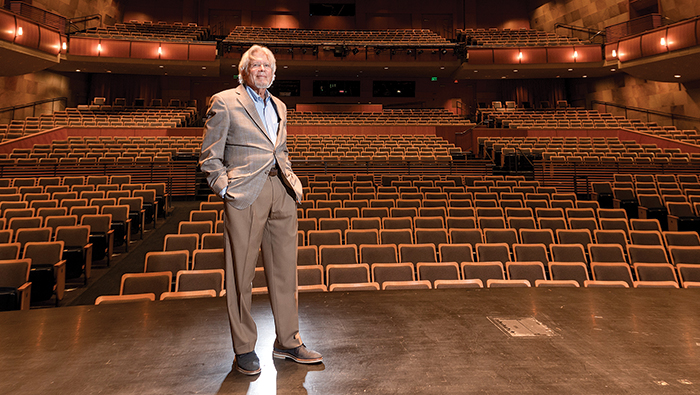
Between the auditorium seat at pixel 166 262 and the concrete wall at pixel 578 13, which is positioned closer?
the auditorium seat at pixel 166 262

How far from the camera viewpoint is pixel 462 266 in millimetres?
2607

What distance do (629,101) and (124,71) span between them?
15.8 meters

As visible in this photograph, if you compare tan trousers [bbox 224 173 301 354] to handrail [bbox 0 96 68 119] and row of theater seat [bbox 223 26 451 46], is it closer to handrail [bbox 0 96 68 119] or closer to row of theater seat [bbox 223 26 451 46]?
row of theater seat [bbox 223 26 451 46]

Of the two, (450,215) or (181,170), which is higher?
(181,170)

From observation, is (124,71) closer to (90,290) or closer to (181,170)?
(181,170)

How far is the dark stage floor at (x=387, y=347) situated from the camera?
936 mm

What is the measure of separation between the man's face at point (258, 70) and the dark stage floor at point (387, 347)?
81 centimetres

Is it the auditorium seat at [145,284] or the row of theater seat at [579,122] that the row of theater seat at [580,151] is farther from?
the auditorium seat at [145,284]

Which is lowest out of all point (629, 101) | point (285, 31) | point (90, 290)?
point (90, 290)

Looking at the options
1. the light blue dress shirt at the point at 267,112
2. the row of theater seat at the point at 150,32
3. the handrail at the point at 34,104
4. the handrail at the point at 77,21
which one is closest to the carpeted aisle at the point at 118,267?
the light blue dress shirt at the point at 267,112

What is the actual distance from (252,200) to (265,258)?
0.19m

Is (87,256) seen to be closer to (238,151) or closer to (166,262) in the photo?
(166,262)

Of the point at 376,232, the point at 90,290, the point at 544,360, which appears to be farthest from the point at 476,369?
the point at 90,290

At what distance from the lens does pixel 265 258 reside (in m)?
1.13
